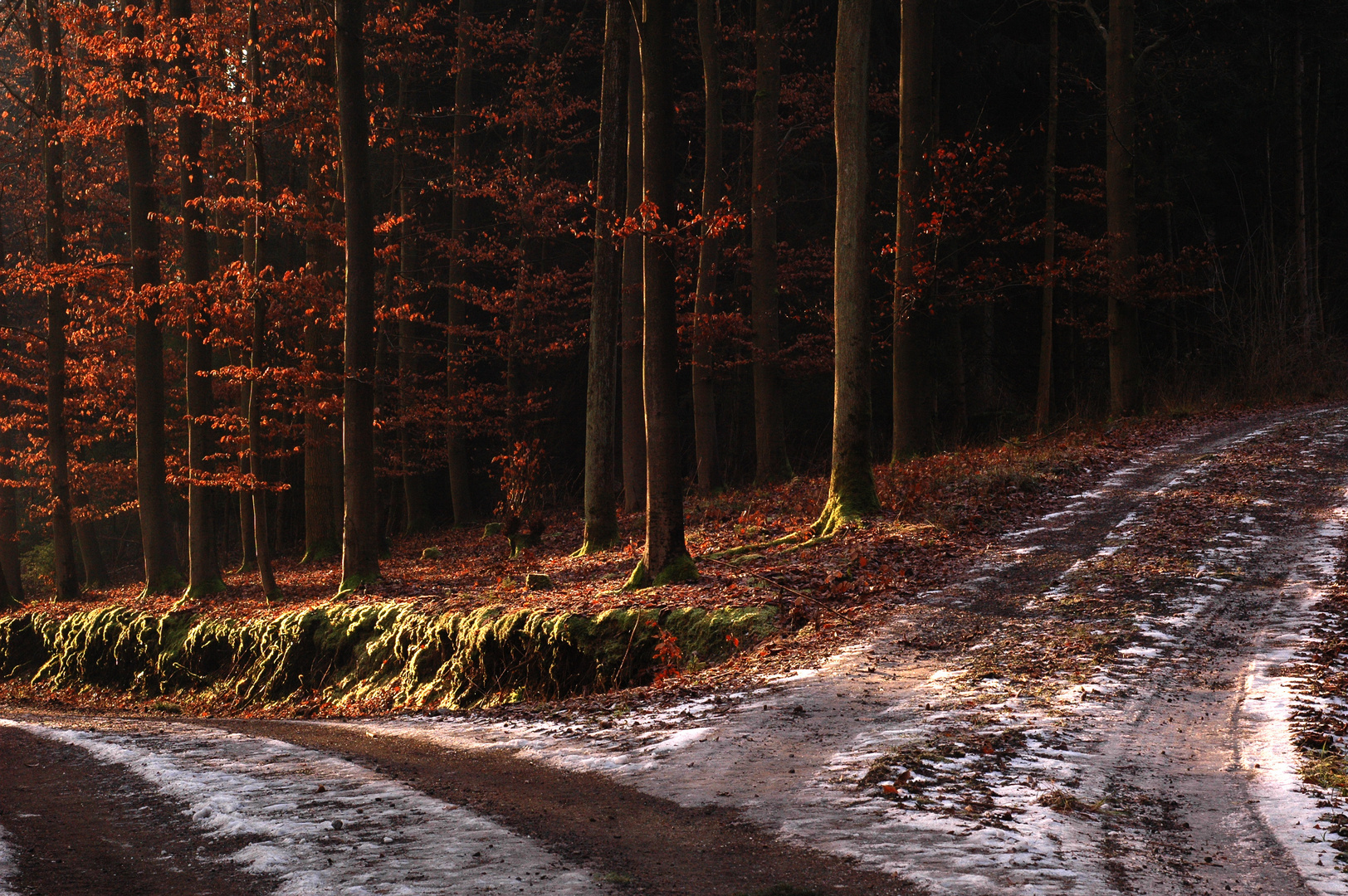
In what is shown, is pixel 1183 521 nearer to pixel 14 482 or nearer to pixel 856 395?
pixel 856 395

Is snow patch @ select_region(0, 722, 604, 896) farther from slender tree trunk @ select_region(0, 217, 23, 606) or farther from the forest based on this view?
slender tree trunk @ select_region(0, 217, 23, 606)

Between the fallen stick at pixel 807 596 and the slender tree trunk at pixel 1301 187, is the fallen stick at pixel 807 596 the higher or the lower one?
the lower one

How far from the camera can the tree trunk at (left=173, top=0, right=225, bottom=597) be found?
15.8m

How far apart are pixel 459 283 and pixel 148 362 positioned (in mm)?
6320

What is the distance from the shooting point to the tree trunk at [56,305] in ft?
64.6

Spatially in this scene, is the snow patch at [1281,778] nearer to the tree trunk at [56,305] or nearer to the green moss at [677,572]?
the green moss at [677,572]

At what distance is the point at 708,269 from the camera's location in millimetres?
18984

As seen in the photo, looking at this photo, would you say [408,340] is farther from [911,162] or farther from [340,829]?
[340,829]

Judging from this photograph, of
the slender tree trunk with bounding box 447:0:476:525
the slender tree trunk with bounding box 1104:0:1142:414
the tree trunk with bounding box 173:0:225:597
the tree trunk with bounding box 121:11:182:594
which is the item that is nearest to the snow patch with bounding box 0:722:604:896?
the tree trunk with bounding box 173:0:225:597

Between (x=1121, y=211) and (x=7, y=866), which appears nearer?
(x=7, y=866)

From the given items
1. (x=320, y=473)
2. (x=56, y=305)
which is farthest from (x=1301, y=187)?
(x=56, y=305)

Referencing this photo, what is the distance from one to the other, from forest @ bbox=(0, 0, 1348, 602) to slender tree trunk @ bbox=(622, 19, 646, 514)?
0.28 feet

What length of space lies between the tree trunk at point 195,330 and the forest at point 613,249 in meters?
0.07

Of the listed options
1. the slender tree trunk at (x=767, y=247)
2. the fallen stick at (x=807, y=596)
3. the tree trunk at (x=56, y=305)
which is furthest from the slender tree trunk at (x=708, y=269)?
the tree trunk at (x=56, y=305)
